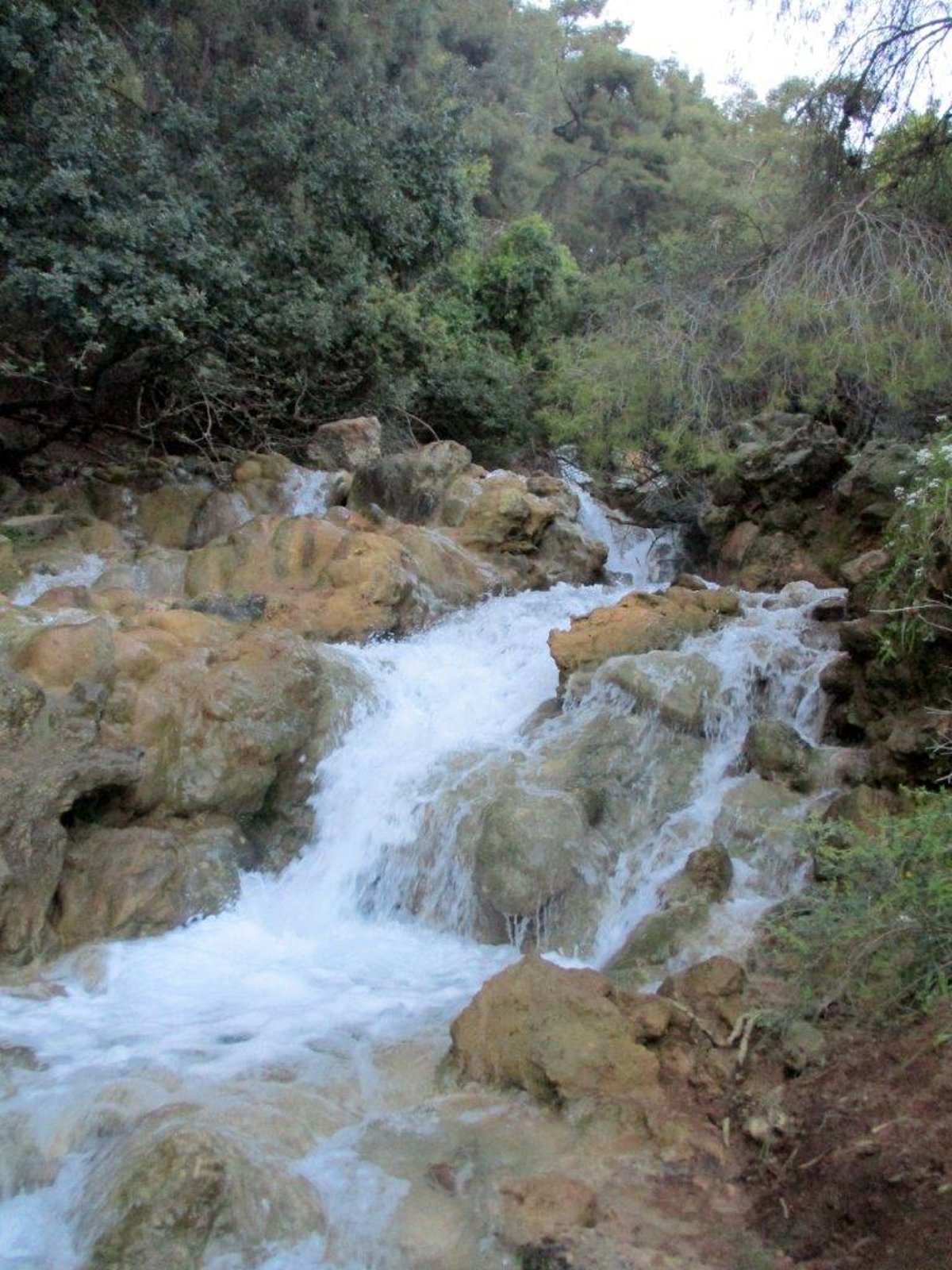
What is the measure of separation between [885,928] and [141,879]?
3.99 meters

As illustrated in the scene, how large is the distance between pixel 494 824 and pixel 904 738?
231 centimetres

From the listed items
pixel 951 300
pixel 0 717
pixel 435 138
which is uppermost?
pixel 435 138

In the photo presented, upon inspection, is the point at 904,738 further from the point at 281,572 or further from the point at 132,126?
the point at 132,126

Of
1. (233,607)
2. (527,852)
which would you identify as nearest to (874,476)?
(527,852)

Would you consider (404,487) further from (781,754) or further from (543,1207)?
(543,1207)

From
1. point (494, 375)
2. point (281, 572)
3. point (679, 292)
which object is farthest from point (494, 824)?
point (494, 375)

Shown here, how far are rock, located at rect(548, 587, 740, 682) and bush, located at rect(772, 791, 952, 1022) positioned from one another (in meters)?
3.61

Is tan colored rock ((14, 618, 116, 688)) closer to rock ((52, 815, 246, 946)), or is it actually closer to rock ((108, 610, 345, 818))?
rock ((108, 610, 345, 818))

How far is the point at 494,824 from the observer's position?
20.0 ft

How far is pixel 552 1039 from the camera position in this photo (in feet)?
13.0

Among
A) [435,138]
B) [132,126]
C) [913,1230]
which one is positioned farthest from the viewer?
[435,138]

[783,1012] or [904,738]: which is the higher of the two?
[904,738]

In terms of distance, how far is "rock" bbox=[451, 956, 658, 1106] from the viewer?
3.85 metres

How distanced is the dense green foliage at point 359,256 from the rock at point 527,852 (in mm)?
3742
